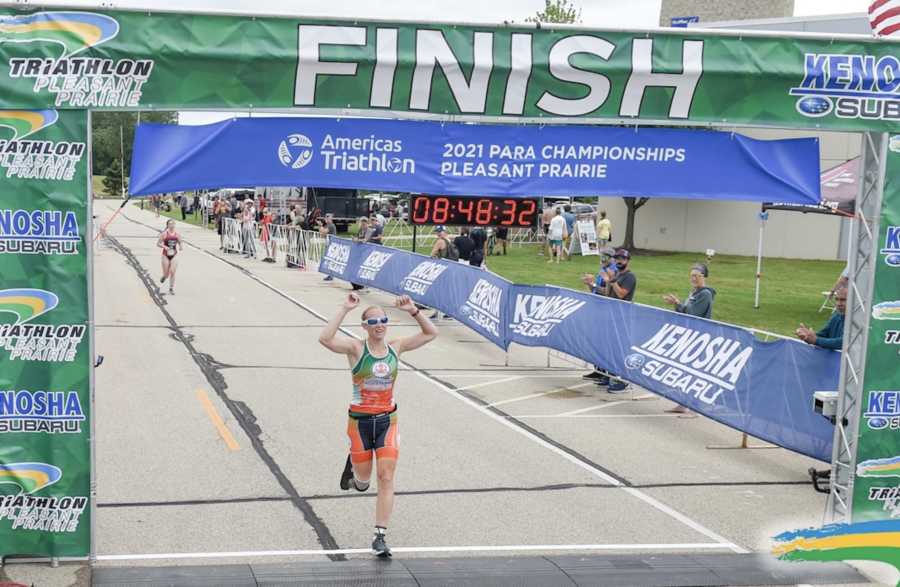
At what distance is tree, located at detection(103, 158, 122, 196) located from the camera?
326 feet

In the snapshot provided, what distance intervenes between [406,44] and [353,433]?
330 centimetres

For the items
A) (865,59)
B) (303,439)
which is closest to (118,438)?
(303,439)

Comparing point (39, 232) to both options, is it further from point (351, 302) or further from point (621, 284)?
point (621, 284)

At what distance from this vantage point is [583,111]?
351 inches

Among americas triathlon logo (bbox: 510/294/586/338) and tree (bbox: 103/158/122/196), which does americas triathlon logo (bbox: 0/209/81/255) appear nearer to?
americas triathlon logo (bbox: 510/294/586/338)

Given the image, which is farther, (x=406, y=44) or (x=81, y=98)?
(x=406, y=44)

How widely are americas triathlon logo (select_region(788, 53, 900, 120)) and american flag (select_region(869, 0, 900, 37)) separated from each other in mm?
425

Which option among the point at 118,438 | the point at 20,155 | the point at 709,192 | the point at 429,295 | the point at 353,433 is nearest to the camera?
the point at 20,155

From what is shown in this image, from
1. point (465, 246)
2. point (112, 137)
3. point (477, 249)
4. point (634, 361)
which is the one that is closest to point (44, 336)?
point (634, 361)

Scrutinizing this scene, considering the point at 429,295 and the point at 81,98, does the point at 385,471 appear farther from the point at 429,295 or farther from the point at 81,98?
the point at 429,295

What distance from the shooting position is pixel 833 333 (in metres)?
11.0

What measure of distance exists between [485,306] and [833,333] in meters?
8.81

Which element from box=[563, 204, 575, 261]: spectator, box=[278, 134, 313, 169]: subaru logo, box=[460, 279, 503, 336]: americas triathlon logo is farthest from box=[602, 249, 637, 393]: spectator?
box=[563, 204, 575, 261]: spectator

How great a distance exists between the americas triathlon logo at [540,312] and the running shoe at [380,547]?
7.97 m
